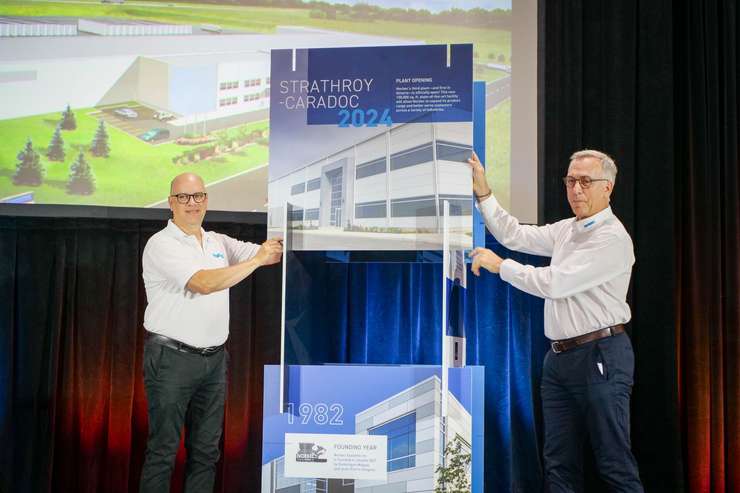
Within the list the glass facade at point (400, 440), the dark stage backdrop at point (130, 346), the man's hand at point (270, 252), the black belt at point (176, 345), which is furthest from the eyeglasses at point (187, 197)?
the glass facade at point (400, 440)

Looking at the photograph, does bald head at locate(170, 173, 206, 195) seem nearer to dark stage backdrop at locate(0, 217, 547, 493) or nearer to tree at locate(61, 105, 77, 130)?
dark stage backdrop at locate(0, 217, 547, 493)

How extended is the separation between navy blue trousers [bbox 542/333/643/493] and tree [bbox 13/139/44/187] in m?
2.95

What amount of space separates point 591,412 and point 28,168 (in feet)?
10.7

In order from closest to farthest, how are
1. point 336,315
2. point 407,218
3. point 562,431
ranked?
point 407,218 < point 562,431 < point 336,315

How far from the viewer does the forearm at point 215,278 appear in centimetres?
328

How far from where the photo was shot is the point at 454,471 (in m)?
2.67

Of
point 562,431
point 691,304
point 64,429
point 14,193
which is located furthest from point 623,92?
point 64,429

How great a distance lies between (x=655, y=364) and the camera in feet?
14.1

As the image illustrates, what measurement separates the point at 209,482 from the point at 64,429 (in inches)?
56.3

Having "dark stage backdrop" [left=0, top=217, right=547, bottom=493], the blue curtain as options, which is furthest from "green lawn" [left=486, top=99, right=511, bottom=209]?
"dark stage backdrop" [left=0, top=217, right=547, bottom=493]

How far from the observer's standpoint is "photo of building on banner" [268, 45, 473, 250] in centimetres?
285

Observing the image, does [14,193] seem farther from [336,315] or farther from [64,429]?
[336,315]

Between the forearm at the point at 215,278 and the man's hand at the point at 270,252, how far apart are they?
13 cm

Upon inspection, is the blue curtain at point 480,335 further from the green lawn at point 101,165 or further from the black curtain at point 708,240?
the green lawn at point 101,165
